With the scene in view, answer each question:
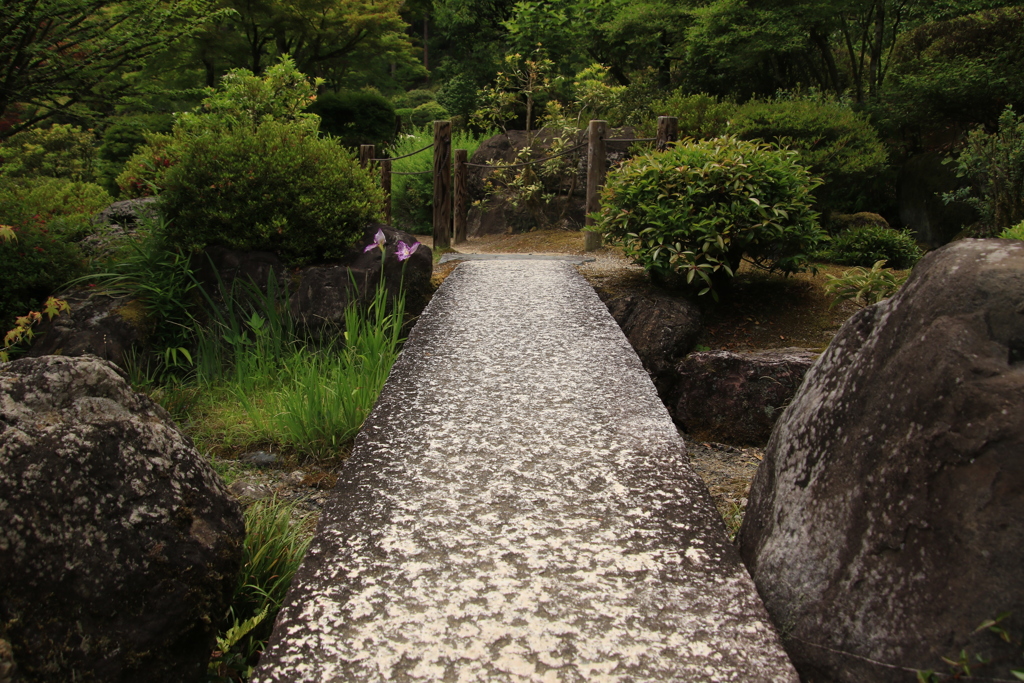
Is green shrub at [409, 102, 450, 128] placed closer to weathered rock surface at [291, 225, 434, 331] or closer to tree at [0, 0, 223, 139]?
tree at [0, 0, 223, 139]

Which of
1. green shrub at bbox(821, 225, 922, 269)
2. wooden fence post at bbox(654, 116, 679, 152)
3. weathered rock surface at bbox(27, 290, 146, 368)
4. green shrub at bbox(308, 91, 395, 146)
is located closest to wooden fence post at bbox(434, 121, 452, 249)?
wooden fence post at bbox(654, 116, 679, 152)

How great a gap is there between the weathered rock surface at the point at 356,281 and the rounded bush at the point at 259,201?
17cm

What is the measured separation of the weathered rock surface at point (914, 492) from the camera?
1.52 meters

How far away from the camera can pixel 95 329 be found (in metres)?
4.48

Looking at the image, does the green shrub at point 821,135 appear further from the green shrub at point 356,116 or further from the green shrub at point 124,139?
the green shrub at point 124,139

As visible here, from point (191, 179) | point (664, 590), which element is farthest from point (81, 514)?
point (191, 179)

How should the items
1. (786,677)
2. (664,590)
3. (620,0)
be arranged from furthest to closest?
(620,0), (664,590), (786,677)

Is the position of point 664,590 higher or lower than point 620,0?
lower

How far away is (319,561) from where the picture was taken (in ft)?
6.70

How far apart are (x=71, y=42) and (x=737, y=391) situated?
18.3 feet

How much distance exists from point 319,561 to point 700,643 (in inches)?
43.3

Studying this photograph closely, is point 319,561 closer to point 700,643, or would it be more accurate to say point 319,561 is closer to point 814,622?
point 700,643

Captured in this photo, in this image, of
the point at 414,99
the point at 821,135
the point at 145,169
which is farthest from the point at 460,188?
the point at 414,99

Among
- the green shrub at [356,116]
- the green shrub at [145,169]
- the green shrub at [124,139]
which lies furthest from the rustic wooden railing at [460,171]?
the green shrub at [356,116]
